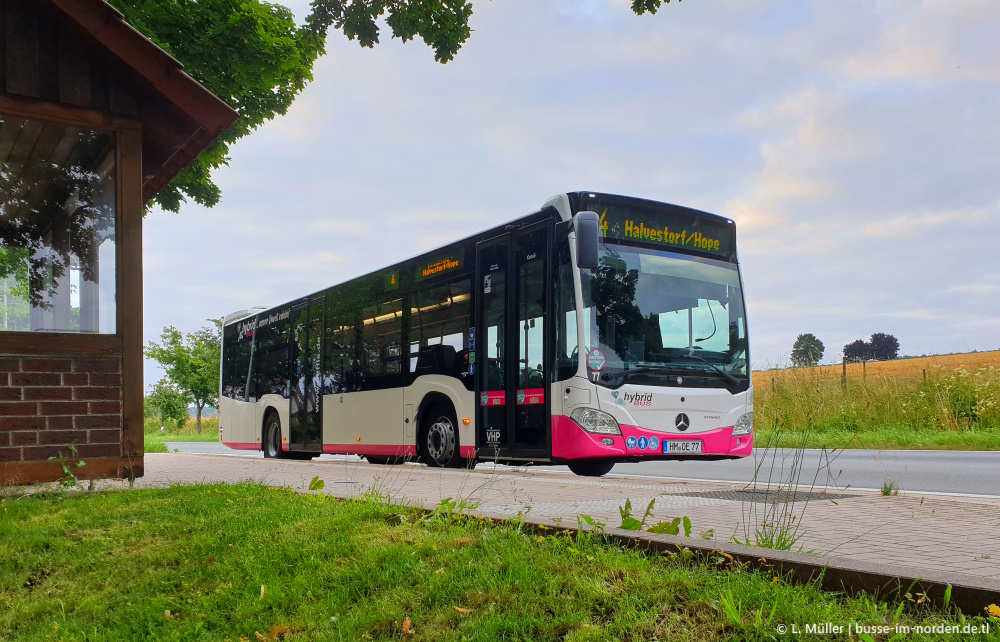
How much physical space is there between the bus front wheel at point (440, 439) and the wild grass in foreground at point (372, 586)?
6691 millimetres

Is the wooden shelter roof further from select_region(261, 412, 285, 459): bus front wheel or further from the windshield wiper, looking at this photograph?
select_region(261, 412, 285, 459): bus front wheel

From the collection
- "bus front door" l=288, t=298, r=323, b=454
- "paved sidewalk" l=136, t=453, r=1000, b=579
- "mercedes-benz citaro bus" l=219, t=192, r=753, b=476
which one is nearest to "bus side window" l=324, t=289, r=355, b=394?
"bus front door" l=288, t=298, r=323, b=454

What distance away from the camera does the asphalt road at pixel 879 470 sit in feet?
33.7

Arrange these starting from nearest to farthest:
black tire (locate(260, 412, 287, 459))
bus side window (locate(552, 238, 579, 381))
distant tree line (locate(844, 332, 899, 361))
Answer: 1. bus side window (locate(552, 238, 579, 381))
2. black tire (locate(260, 412, 287, 459))
3. distant tree line (locate(844, 332, 899, 361))

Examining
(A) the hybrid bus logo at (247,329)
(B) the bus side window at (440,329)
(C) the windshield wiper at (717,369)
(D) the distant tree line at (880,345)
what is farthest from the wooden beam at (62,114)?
(D) the distant tree line at (880,345)

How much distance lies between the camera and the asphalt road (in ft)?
33.7

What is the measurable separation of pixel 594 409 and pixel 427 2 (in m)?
5.35

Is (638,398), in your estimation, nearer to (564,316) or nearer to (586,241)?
(564,316)

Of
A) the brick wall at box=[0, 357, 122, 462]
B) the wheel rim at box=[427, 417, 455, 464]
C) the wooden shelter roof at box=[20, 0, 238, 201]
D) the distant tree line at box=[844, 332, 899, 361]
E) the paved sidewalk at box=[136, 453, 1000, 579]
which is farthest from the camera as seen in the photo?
the distant tree line at box=[844, 332, 899, 361]

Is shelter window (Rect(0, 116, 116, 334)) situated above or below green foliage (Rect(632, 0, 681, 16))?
below

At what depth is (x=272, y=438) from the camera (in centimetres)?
1903

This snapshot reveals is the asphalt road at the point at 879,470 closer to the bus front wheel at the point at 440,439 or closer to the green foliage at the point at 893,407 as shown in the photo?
Answer: the green foliage at the point at 893,407

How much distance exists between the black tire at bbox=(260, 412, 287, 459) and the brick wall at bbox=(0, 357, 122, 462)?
10.3 meters

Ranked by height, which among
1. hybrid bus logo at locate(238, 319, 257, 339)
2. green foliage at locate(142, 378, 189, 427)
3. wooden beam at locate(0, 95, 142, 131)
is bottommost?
green foliage at locate(142, 378, 189, 427)
